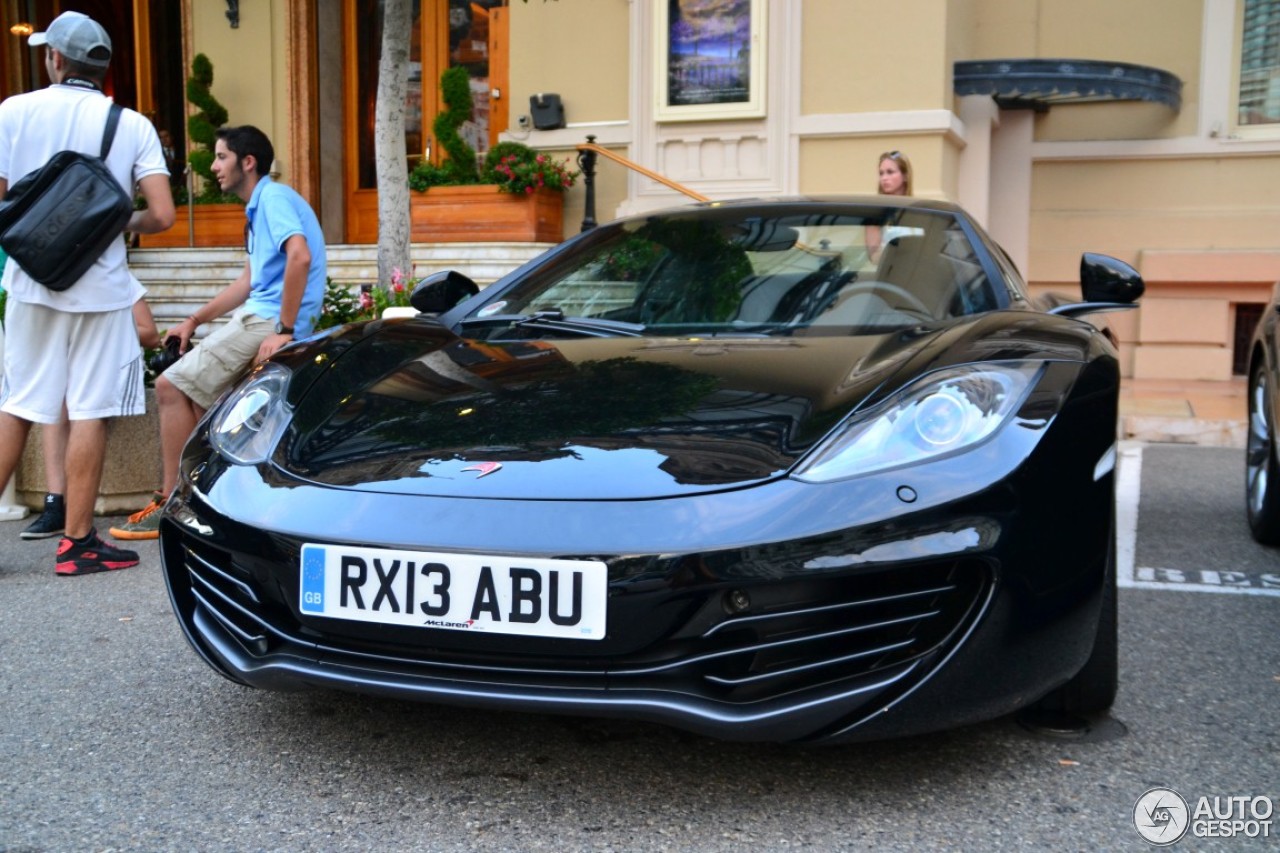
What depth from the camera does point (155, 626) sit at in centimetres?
357

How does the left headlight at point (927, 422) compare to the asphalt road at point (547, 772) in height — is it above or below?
above

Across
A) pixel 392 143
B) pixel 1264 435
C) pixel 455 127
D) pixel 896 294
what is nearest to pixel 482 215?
pixel 455 127

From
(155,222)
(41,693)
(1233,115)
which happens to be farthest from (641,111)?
(41,693)

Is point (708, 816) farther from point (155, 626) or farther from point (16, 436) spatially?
point (16, 436)

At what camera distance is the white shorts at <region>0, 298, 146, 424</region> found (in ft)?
13.9

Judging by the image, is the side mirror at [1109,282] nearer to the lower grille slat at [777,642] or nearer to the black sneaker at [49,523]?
the lower grille slat at [777,642]

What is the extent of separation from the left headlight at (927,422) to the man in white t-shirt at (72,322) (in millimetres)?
2953

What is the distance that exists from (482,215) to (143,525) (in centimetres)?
564

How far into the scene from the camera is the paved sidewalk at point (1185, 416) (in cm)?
786

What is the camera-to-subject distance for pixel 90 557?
4.25 meters

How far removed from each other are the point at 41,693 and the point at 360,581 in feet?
4.16

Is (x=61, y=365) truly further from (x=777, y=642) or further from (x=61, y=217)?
(x=777, y=642)

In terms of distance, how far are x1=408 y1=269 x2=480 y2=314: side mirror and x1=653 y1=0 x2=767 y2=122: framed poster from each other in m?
6.84

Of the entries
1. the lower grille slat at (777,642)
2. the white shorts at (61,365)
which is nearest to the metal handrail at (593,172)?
the white shorts at (61,365)
